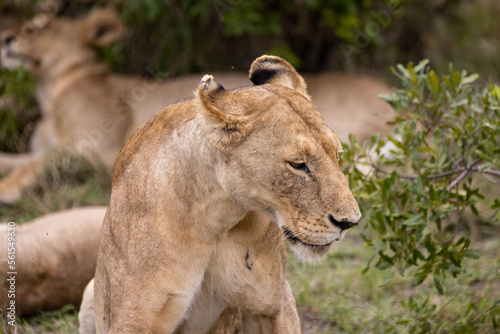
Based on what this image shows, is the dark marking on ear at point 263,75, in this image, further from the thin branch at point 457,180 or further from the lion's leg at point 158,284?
the thin branch at point 457,180

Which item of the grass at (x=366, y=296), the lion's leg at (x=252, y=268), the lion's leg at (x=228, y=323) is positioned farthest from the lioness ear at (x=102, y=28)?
the lion's leg at (x=252, y=268)

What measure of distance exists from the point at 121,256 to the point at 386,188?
144 centimetres

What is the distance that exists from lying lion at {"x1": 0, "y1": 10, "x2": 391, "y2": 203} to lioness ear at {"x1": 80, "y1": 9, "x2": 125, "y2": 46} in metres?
0.01

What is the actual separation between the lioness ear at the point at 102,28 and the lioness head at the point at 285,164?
5085mm

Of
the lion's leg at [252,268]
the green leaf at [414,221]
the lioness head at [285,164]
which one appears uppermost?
the lioness head at [285,164]

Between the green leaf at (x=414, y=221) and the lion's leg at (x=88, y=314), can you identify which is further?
the lion's leg at (x=88, y=314)

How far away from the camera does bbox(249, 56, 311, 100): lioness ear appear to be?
2906 millimetres

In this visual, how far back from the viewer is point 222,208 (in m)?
2.67

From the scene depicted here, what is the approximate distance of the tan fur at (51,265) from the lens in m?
4.36

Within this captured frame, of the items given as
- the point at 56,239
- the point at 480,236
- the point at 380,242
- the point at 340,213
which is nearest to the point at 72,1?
the point at 56,239

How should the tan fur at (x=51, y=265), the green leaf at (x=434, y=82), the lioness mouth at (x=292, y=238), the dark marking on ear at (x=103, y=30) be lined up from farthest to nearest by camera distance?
the dark marking on ear at (x=103, y=30)
the tan fur at (x=51, y=265)
the green leaf at (x=434, y=82)
the lioness mouth at (x=292, y=238)

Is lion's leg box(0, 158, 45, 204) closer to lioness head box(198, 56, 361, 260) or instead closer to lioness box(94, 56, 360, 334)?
lioness box(94, 56, 360, 334)

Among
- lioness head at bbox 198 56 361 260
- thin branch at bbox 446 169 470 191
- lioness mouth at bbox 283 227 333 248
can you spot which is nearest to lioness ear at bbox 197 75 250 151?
lioness head at bbox 198 56 361 260

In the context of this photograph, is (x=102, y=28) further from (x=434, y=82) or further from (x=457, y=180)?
(x=457, y=180)
